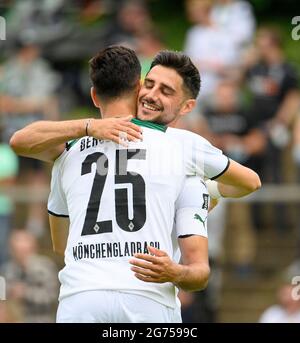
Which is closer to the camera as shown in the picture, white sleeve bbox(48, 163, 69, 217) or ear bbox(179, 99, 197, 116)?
white sleeve bbox(48, 163, 69, 217)

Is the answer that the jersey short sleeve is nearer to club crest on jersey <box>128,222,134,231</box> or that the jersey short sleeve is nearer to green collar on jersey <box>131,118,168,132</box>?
green collar on jersey <box>131,118,168,132</box>

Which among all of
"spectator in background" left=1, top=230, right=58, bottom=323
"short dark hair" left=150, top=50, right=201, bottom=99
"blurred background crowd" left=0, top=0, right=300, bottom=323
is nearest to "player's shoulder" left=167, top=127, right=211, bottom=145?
"short dark hair" left=150, top=50, right=201, bottom=99

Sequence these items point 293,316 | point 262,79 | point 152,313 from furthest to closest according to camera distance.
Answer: point 262,79 < point 293,316 < point 152,313

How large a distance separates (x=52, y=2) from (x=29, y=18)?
41 centimetres

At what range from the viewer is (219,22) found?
1377cm

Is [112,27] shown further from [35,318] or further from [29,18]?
[35,318]

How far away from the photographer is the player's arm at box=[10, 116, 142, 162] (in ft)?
19.2

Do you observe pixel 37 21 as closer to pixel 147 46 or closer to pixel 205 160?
pixel 147 46

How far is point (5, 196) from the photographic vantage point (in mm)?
13273

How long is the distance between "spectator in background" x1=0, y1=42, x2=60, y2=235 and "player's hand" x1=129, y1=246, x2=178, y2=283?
787 centimetres

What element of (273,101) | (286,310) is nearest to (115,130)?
(286,310)

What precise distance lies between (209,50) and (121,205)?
8.11 m

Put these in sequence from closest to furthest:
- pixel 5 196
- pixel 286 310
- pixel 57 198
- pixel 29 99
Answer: pixel 57 198, pixel 286 310, pixel 5 196, pixel 29 99
